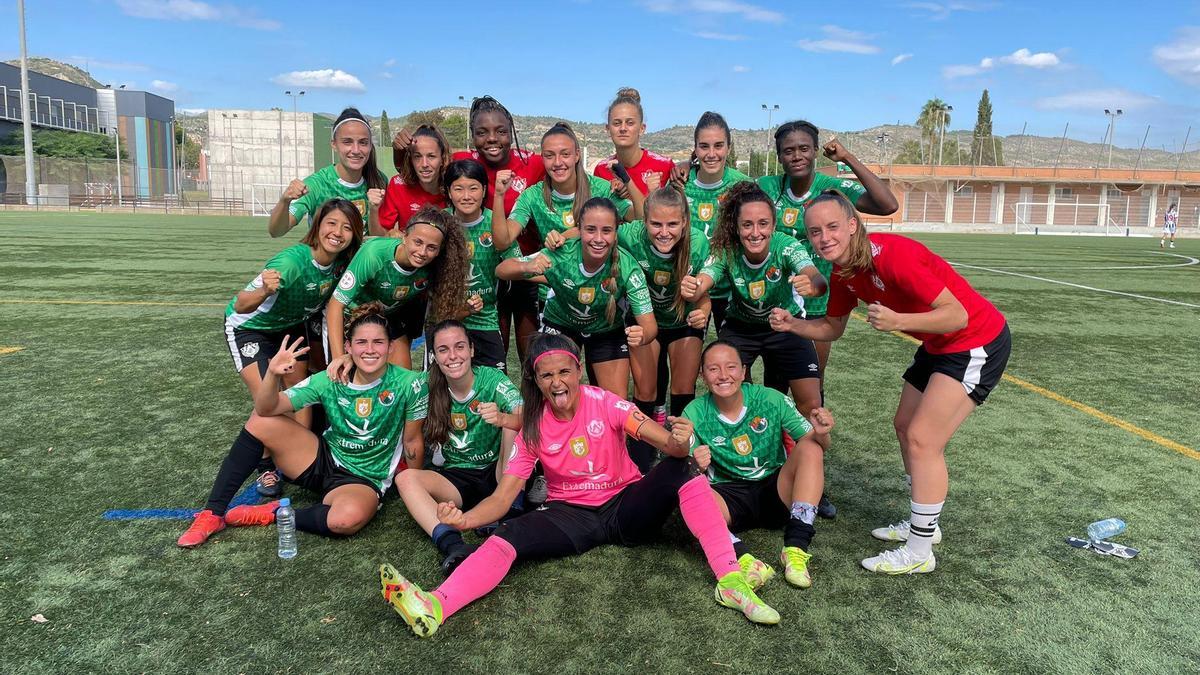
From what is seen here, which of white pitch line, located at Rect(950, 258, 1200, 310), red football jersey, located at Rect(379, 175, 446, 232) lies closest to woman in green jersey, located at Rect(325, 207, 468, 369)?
red football jersey, located at Rect(379, 175, 446, 232)

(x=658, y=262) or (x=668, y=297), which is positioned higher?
(x=658, y=262)

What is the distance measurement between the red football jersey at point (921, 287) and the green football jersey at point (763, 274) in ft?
2.11

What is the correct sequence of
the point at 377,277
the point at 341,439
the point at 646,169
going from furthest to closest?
1. the point at 646,169
2. the point at 377,277
3. the point at 341,439

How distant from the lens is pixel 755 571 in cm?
314

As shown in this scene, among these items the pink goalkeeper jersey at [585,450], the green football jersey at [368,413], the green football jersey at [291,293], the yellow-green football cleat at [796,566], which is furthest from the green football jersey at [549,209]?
the yellow-green football cleat at [796,566]

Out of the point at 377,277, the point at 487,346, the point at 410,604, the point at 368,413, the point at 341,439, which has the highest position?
the point at 377,277

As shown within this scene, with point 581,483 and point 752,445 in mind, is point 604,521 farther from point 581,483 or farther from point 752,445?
point 752,445

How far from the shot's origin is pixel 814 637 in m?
2.83

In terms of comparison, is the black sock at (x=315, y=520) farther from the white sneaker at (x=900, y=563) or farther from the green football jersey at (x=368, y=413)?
the white sneaker at (x=900, y=563)

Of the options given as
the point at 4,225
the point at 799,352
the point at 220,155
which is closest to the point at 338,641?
the point at 799,352

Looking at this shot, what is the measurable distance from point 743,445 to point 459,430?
141 centimetres

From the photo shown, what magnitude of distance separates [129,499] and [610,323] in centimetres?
263

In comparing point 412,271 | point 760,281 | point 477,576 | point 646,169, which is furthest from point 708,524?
point 646,169

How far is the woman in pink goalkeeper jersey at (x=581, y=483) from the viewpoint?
3.24m
